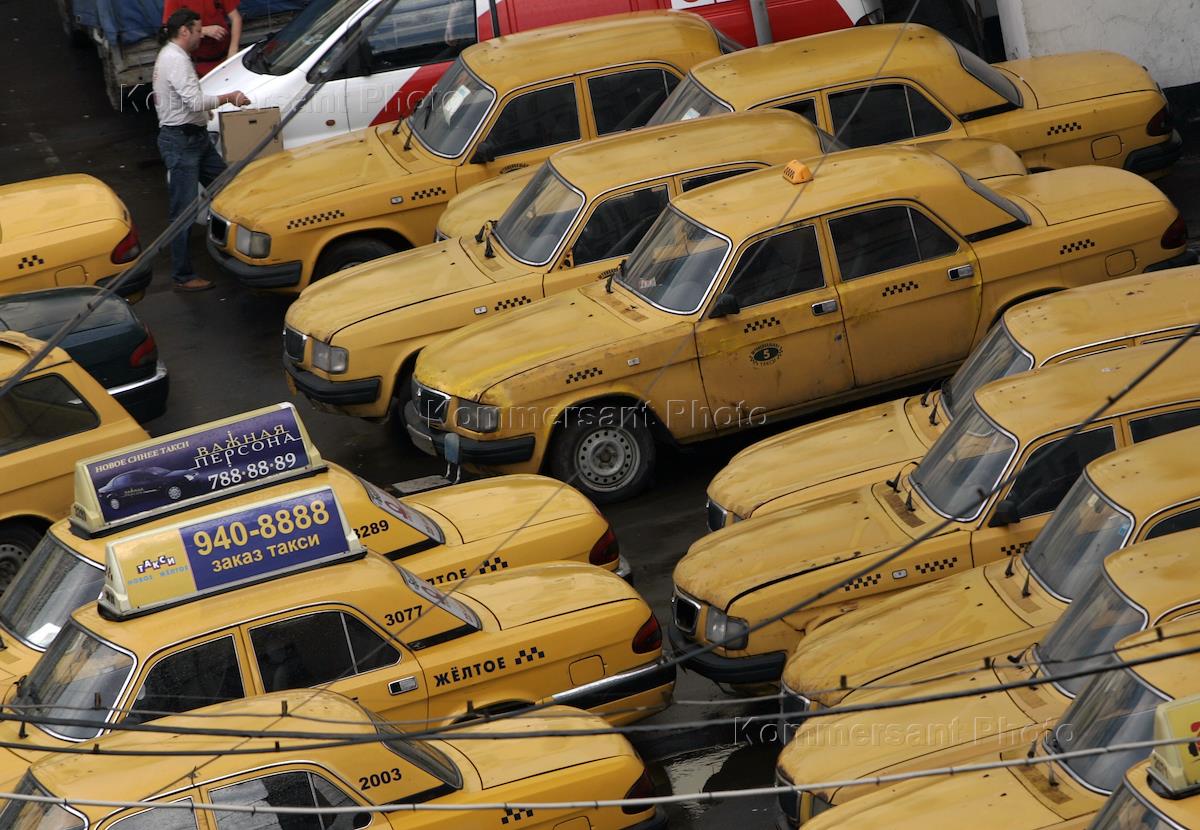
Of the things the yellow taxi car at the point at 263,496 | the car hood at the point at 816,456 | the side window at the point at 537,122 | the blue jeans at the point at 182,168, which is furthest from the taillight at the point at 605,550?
the blue jeans at the point at 182,168

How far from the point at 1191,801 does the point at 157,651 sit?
445 cm

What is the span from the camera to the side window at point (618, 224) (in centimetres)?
1187

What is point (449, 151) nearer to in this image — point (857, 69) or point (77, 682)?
point (857, 69)

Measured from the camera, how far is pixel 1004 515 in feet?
28.5

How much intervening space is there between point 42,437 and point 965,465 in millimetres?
5620

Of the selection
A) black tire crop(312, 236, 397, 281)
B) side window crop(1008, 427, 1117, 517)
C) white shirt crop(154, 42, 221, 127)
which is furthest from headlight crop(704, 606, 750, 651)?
white shirt crop(154, 42, 221, 127)

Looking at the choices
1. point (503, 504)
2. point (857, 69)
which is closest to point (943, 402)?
point (503, 504)

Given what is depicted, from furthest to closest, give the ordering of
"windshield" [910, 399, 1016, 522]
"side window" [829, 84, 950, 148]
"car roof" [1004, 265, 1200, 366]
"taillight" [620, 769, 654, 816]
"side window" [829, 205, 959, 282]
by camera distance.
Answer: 1. "side window" [829, 84, 950, 148]
2. "side window" [829, 205, 959, 282]
3. "car roof" [1004, 265, 1200, 366]
4. "windshield" [910, 399, 1016, 522]
5. "taillight" [620, 769, 654, 816]

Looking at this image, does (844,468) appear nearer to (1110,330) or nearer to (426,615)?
(1110,330)

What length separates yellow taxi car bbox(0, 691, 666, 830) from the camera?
6.70 m

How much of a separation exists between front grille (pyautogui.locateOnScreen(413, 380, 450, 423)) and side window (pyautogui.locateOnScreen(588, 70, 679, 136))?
350cm

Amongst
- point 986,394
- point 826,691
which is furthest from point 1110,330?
point 826,691

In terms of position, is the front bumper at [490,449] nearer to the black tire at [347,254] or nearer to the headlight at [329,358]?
the headlight at [329,358]

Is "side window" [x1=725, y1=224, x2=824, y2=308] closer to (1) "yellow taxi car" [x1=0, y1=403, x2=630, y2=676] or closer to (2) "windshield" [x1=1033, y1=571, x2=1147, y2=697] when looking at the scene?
(1) "yellow taxi car" [x1=0, y1=403, x2=630, y2=676]
